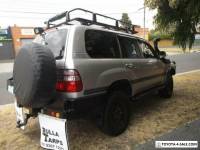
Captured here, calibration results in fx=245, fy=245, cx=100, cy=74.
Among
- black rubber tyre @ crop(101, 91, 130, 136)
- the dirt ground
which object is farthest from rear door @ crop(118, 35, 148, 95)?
the dirt ground

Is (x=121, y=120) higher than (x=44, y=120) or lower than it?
lower

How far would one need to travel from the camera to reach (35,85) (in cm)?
320

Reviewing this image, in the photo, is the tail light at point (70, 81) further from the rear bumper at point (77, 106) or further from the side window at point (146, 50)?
the side window at point (146, 50)

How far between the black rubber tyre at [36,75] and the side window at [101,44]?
2.50ft

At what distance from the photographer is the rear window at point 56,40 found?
3.73 m

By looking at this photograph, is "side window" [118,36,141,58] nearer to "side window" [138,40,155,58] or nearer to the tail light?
"side window" [138,40,155,58]

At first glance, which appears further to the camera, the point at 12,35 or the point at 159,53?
the point at 12,35

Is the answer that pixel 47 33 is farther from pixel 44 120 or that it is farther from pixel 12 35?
pixel 12 35

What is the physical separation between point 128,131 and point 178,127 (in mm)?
951

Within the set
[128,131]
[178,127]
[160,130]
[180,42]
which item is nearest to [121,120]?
[128,131]

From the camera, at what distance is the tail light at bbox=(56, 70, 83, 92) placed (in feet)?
11.3

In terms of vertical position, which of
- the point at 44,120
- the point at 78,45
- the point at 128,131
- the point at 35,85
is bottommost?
the point at 128,131

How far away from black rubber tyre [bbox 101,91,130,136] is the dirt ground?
147 millimetres

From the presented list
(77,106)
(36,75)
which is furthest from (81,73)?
(36,75)
